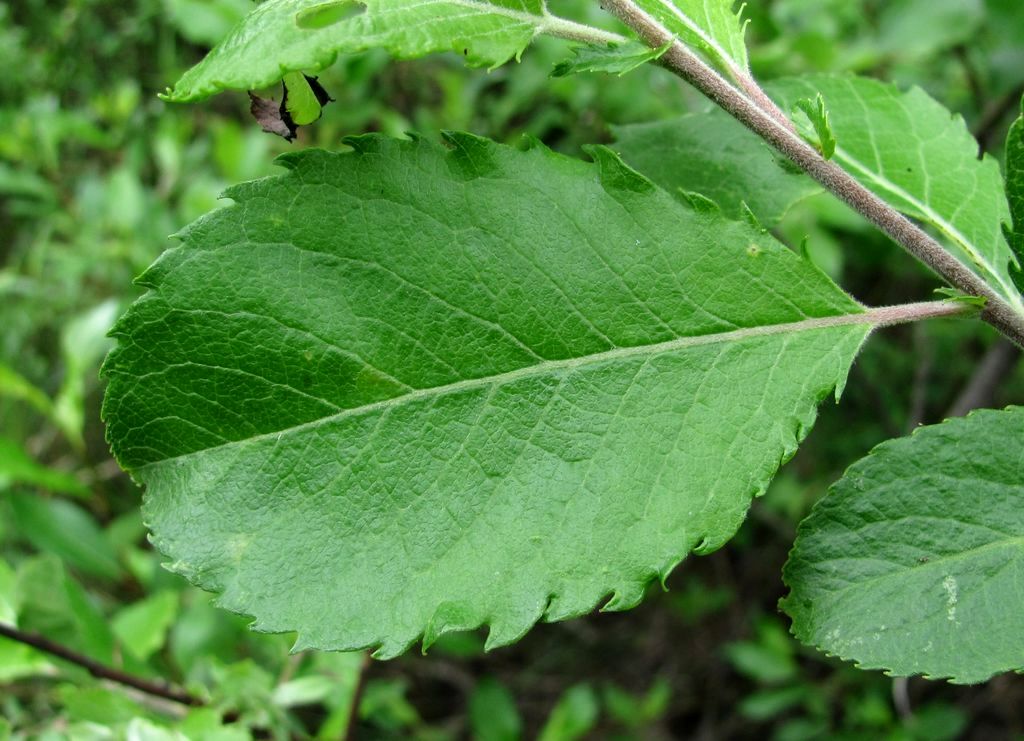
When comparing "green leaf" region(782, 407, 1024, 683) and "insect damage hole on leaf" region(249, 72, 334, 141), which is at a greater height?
"insect damage hole on leaf" region(249, 72, 334, 141)

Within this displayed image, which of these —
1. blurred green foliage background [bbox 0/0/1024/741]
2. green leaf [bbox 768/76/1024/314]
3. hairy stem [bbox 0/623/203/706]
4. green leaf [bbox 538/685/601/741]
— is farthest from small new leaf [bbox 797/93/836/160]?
green leaf [bbox 538/685/601/741]

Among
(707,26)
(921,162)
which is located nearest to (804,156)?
(707,26)

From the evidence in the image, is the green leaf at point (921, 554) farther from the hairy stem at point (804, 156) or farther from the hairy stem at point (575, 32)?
the hairy stem at point (575, 32)

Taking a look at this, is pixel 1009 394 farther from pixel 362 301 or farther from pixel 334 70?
pixel 362 301

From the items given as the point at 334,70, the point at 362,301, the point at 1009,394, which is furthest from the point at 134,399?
the point at 1009,394

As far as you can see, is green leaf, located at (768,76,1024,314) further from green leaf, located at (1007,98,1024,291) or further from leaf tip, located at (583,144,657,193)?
leaf tip, located at (583,144,657,193)

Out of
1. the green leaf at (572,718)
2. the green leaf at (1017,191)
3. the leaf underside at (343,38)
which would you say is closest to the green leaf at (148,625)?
the green leaf at (572,718)
